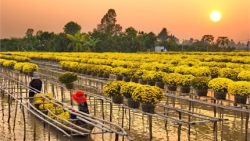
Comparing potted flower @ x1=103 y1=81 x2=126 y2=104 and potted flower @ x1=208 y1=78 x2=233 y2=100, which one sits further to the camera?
potted flower @ x1=208 y1=78 x2=233 y2=100

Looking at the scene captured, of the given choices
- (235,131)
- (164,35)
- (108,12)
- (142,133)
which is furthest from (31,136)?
(164,35)

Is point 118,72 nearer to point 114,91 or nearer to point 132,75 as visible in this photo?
point 132,75

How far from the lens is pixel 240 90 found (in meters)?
12.4

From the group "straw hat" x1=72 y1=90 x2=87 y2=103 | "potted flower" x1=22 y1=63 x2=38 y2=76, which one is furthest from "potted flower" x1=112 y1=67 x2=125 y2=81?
"straw hat" x1=72 y1=90 x2=87 y2=103

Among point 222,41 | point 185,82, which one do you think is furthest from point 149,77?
point 222,41

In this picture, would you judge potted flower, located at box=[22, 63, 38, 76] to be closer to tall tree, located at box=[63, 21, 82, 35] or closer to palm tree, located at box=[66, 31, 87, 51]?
palm tree, located at box=[66, 31, 87, 51]

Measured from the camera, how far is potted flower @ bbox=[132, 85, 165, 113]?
11008 mm

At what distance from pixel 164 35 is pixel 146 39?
8407cm

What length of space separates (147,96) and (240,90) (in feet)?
11.3

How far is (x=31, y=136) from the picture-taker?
13344 millimetres

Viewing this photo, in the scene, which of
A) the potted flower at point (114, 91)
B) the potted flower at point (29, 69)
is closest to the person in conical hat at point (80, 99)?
A: the potted flower at point (114, 91)

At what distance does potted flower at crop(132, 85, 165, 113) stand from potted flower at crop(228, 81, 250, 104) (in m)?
2.93

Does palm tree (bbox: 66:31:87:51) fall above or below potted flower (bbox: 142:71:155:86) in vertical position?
above

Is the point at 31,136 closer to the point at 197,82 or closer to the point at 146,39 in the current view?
the point at 197,82
